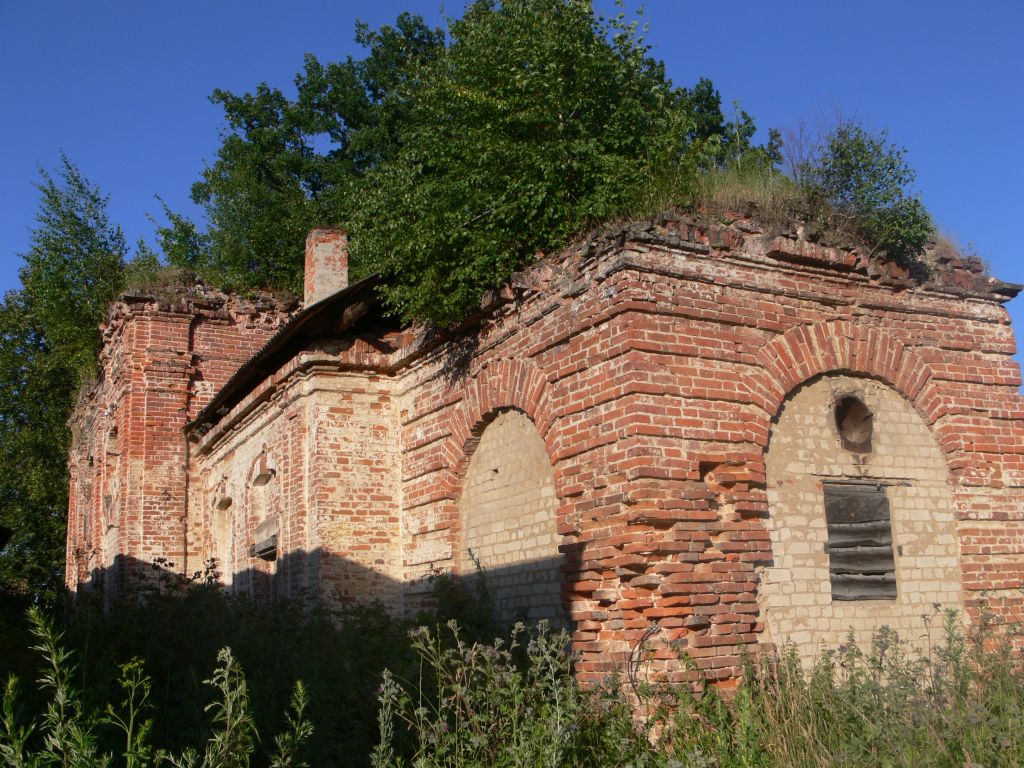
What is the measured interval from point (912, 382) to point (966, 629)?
2125mm

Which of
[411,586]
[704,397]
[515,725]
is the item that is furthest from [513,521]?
[515,725]

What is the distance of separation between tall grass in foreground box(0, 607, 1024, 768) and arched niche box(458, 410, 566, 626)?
1.25 metres

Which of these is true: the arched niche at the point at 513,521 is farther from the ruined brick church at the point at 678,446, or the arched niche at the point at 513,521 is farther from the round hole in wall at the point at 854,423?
the round hole in wall at the point at 854,423

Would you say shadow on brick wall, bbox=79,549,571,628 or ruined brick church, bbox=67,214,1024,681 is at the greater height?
ruined brick church, bbox=67,214,1024,681

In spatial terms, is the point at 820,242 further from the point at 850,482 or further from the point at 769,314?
the point at 850,482

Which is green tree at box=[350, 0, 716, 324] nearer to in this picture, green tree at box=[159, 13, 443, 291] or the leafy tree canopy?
the leafy tree canopy

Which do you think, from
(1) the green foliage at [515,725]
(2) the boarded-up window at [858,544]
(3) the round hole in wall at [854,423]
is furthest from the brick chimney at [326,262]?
(1) the green foliage at [515,725]

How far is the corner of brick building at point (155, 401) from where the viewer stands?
15586mm

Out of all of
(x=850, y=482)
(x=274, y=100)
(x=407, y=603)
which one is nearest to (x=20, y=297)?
(x=274, y=100)

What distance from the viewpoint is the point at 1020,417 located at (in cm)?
875

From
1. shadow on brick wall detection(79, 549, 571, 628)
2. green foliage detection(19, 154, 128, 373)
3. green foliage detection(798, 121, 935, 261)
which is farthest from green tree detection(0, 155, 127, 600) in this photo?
green foliage detection(798, 121, 935, 261)

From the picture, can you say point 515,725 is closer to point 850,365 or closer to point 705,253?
point 705,253

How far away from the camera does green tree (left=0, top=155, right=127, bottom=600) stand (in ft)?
69.0

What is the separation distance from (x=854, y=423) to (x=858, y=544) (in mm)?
1050
